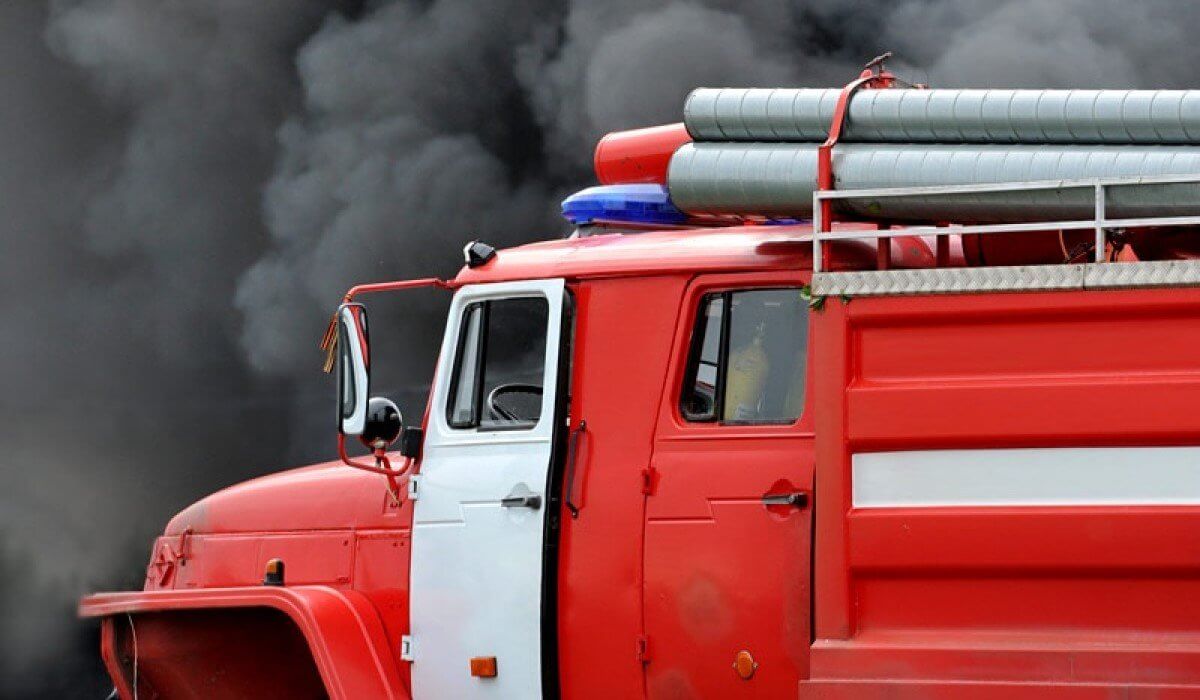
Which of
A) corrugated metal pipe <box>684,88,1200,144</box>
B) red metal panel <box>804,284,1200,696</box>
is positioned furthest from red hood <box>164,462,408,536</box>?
red metal panel <box>804,284,1200,696</box>

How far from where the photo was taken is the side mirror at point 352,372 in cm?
580

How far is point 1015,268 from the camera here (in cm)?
466

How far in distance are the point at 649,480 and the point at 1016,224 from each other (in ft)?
4.57

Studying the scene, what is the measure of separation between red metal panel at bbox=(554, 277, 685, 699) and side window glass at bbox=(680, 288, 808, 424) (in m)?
0.12

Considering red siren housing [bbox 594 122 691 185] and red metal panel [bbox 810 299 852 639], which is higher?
red siren housing [bbox 594 122 691 185]

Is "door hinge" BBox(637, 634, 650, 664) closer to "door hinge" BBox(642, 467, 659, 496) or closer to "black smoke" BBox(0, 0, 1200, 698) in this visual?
"door hinge" BBox(642, 467, 659, 496)

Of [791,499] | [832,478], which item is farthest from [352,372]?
[832,478]

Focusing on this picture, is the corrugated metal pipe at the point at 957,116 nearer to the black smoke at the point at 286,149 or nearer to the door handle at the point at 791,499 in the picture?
the door handle at the point at 791,499

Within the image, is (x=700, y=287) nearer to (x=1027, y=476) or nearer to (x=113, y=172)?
(x=1027, y=476)

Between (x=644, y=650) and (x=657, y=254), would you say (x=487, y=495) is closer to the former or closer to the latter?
(x=644, y=650)

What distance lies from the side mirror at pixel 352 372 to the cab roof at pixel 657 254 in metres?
0.43

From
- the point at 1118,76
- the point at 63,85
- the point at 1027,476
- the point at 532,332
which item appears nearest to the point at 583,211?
the point at 532,332

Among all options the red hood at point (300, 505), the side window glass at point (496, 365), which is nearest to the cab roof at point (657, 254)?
the side window glass at point (496, 365)

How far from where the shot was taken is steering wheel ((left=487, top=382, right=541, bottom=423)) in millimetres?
5855
